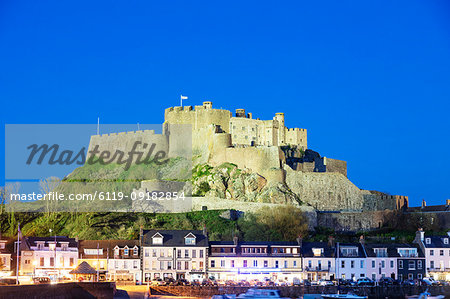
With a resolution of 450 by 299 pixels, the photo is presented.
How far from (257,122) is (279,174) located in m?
12.3

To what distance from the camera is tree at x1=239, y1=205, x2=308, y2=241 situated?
73850 mm

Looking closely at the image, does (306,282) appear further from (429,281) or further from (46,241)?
(46,241)

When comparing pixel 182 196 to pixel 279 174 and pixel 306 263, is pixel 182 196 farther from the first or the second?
pixel 306 263

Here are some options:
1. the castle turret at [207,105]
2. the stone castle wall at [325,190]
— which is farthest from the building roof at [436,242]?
the castle turret at [207,105]

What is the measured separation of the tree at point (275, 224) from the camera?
73850mm

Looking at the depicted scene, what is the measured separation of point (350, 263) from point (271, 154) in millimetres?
24489

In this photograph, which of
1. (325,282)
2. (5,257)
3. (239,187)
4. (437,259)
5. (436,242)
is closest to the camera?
(5,257)

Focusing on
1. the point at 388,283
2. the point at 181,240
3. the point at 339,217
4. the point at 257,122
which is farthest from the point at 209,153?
the point at 388,283

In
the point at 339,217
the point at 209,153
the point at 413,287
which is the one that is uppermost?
Answer: the point at 209,153

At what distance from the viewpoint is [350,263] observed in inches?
2542

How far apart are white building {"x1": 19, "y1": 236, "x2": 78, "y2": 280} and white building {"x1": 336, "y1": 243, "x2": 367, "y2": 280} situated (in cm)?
2166

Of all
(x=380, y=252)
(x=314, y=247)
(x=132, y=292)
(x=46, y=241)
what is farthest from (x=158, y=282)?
(x=380, y=252)

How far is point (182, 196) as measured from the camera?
83.9 meters

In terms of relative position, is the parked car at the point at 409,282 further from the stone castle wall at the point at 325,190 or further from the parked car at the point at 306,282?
the stone castle wall at the point at 325,190
